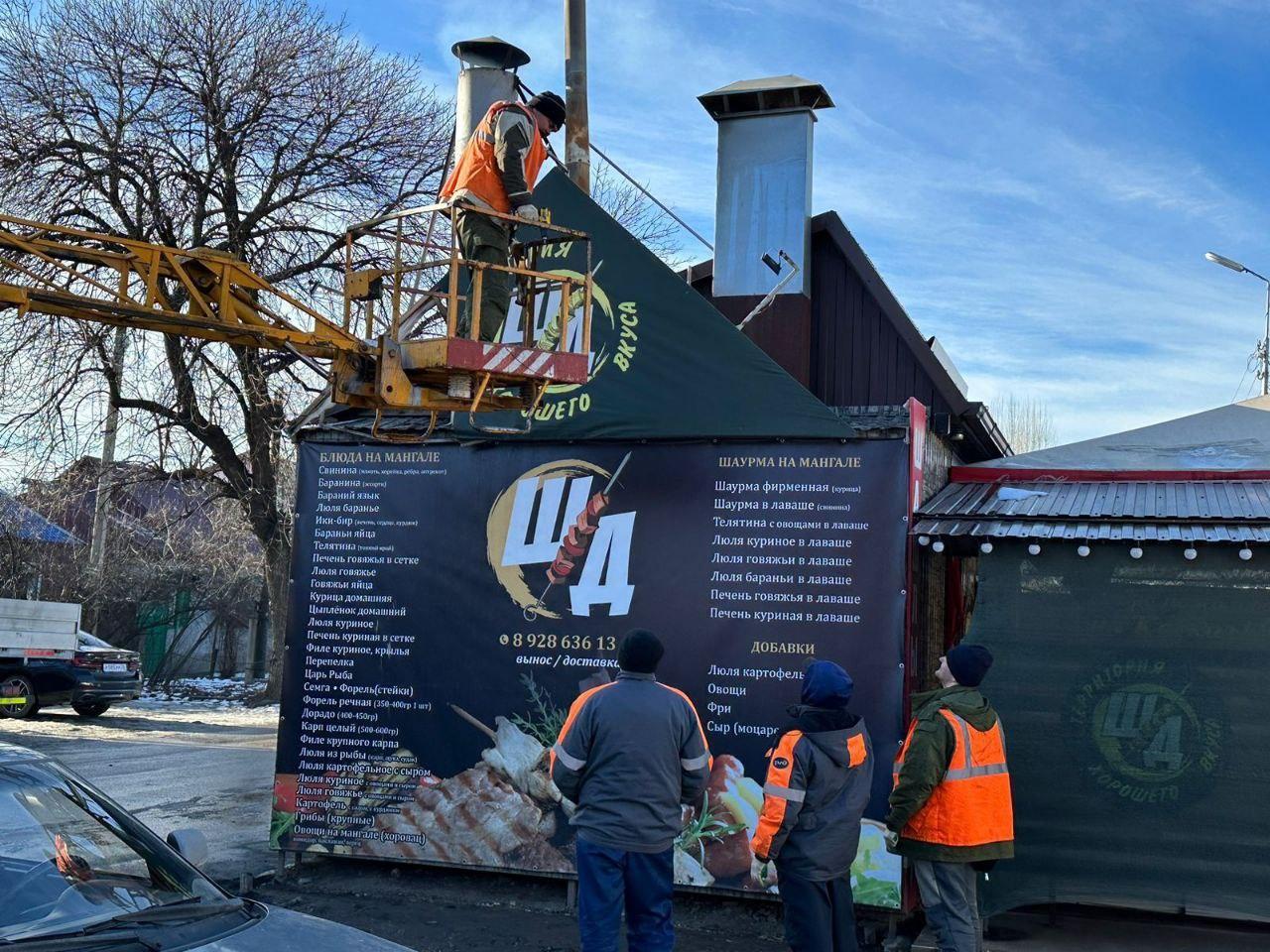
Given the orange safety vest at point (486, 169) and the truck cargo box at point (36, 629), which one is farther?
the truck cargo box at point (36, 629)

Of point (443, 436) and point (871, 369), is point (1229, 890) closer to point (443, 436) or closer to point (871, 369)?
point (871, 369)

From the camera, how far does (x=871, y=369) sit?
9.61 metres

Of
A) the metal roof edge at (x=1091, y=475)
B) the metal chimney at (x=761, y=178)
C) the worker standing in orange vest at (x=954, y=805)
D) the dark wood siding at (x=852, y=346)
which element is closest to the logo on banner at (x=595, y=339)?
the metal chimney at (x=761, y=178)

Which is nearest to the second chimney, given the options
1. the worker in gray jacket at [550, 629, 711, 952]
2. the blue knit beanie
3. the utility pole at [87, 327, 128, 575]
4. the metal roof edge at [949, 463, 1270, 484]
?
the metal roof edge at [949, 463, 1270, 484]

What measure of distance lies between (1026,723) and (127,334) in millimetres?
15755

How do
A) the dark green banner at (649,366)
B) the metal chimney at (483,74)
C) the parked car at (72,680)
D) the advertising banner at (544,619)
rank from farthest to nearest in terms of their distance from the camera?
1. the parked car at (72,680)
2. the metal chimney at (483,74)
3. the dark green banner at (649,366)
4. the advertising banner at (544,619)

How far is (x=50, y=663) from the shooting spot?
2109 cm

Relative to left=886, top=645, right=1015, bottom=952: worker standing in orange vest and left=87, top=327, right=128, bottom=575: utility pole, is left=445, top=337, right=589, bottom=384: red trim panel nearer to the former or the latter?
left=886, top=645, right=1015, bottom=952: worker standing in orange vest

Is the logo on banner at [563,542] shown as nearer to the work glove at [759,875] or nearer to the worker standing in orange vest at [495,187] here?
the worker standing in orange vest at [495,187]

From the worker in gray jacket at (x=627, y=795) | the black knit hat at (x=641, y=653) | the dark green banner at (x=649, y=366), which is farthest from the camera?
the dark green banner at (x=649, y=366)

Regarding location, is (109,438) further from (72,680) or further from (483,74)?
(483,74)

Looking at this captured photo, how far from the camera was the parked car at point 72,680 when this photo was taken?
68.5 feet

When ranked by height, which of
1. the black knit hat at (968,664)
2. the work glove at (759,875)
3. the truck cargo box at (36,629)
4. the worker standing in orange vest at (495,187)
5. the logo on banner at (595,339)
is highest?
the worker standing in orange vest at (495,187)

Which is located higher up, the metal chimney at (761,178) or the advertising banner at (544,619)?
the metal chimney at (761,178)
